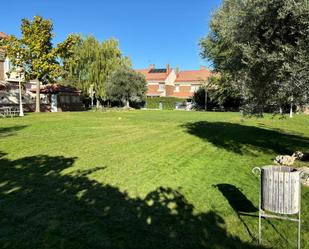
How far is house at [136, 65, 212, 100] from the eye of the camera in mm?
81500

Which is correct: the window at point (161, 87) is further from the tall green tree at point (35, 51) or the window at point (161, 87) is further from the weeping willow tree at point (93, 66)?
the tall green tree at point (35, 51)

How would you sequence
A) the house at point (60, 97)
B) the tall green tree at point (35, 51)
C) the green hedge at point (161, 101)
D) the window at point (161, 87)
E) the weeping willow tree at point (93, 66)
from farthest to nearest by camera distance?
the window at point (161, 87), the green hedge at point (161, 101), the weeping willow tree at point (93, 66), the house at point (60, 97), the tall green tree at point (35, 51)

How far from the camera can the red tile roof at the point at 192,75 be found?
269 feet

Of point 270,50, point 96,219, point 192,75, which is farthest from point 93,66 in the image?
point 96,219

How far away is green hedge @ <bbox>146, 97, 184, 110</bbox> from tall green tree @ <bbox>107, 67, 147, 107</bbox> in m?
10.7

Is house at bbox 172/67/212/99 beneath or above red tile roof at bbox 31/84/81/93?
above

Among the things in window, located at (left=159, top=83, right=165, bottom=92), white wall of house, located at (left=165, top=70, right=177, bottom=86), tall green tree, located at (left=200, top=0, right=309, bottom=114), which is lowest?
tall green tree, located at (left=200, top=0, right=309, bottom=114)

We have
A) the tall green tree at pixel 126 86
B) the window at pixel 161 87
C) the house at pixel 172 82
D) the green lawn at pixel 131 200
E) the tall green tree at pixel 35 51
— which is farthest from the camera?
the window at pixel 161 87

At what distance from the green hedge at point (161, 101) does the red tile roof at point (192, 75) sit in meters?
12.9

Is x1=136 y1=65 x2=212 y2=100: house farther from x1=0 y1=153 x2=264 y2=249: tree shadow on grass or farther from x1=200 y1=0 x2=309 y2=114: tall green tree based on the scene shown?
x1=0 y1=153 x2=264 y2=249: tree shadow on grass

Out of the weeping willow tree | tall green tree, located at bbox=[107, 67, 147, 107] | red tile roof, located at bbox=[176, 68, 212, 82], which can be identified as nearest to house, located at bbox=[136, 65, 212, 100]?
red tile roof, located at bbox=[176, 68, 212, 82]

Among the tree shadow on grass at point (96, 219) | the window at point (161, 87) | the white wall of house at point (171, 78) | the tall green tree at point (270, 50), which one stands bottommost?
the tree shadow on grass at point (96, 219)

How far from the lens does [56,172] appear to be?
9.09 meters

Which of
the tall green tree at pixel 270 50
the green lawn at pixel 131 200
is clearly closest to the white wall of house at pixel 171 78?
the green lawn at pixel 131 200
